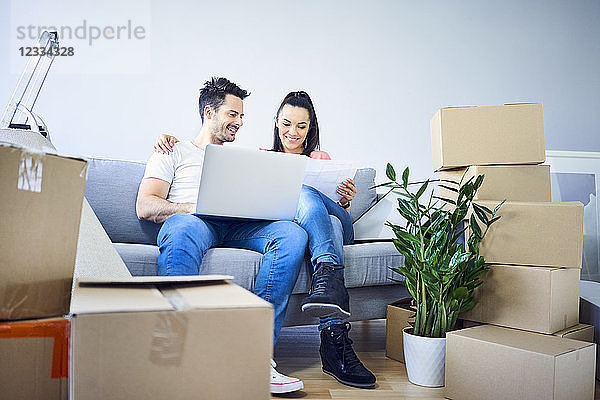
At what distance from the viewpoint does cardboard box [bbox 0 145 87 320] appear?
0.68 metres

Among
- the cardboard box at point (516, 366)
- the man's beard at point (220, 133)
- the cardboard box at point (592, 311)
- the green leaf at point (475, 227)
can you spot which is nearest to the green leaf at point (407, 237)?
the green leaf at point (475, 227)

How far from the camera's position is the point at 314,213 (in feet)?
5.96

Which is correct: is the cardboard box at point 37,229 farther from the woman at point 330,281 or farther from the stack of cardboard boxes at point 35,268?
the woman at point 330,281

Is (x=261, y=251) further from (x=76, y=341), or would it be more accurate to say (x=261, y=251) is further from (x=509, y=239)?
(x=76, y=341)

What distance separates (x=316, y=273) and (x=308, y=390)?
345 mm

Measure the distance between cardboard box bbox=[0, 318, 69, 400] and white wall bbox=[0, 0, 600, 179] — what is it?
230cm

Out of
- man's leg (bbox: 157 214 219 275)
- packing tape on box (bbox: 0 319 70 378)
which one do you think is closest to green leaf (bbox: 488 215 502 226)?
man's leg (bbox: 157 214 219 275)

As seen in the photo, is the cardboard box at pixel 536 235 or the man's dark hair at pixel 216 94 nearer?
the cardboard box at pixel 536 235

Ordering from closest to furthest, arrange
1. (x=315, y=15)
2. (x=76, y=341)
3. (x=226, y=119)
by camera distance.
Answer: (x=76, y=341), (x=226, y=119), (x=315, y=15)

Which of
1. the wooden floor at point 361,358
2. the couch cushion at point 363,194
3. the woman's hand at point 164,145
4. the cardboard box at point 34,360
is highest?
the woman's hand at point 164,145

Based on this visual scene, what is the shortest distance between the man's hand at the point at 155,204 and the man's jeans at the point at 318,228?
391 millimetres

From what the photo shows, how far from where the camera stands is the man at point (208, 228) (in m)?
1.60

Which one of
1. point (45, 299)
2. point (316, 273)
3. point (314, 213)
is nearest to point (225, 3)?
point (314, 213)

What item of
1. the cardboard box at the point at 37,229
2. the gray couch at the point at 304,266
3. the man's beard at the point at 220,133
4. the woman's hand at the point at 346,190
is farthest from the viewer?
the man's beard at the point at 220,133
